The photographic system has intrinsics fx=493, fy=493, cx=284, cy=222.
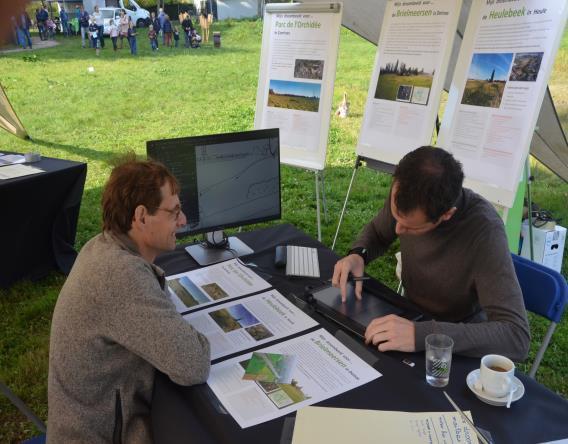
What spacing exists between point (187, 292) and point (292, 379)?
599 mm

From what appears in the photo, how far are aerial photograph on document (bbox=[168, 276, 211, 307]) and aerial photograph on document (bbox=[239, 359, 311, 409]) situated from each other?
0.48 meters

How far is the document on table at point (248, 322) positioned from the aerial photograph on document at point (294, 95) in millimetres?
1960

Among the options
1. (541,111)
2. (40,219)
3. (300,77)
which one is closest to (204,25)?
(300,77)

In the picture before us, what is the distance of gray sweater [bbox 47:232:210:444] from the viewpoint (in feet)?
3.97

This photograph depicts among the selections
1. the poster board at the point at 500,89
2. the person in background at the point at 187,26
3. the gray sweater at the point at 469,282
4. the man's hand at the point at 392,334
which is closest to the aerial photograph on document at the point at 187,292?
the man's hand at the point at 392,334

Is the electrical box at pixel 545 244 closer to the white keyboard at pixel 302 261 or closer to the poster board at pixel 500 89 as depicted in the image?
the poster board at pixel 500 89

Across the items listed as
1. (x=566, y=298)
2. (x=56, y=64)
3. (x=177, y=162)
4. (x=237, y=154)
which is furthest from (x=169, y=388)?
(x=56, y=64)

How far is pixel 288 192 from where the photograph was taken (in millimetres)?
5074

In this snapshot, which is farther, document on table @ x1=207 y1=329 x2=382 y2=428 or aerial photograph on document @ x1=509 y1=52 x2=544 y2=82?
aerial photograph on document @ x1=509 y1=52 x2=544 y2=82

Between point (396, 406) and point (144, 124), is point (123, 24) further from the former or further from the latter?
point (396, 406)

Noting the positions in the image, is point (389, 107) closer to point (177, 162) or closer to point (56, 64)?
Result: point (177, 162)

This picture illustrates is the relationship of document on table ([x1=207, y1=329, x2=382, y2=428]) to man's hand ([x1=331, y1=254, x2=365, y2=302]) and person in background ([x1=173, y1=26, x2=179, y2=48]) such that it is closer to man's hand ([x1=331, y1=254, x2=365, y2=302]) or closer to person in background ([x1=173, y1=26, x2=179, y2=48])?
man's hand ([x1=331, y1=254, x2=365, y2=302])

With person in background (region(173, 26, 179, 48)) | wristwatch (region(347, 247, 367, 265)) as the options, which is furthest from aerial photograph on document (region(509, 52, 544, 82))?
person in background (region(173, 26, 179, 48))

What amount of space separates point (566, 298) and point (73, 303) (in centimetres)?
156
